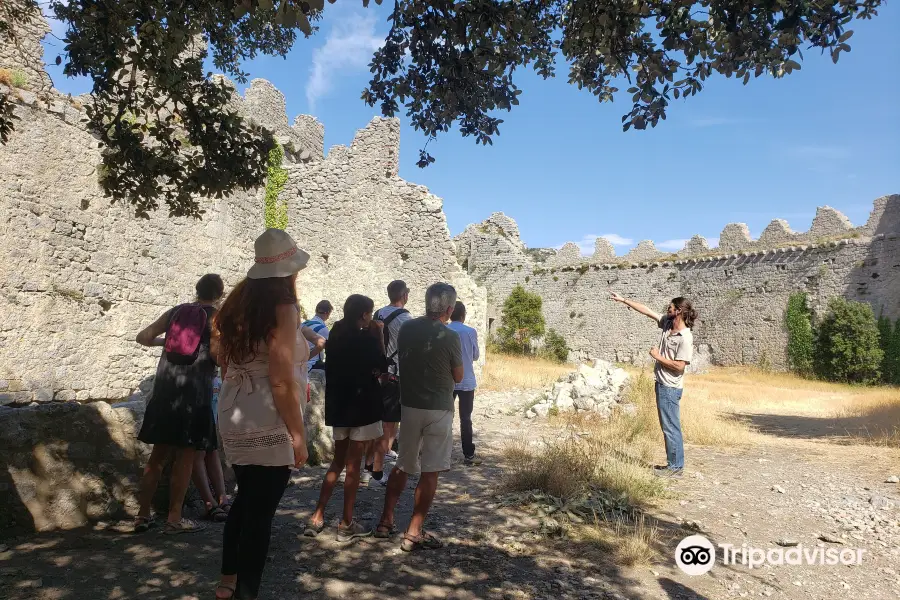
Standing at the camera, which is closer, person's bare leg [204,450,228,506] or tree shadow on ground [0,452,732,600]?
tree shadow on ground [0,452,732,600]

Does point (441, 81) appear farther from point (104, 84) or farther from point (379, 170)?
point (379, 170)

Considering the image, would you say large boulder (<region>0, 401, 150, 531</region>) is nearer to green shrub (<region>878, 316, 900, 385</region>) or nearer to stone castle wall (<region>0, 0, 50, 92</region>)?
stone castle wall (<region>0, 0, 50, 92</region>)

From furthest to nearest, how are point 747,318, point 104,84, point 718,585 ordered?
point 747,318, point 104,84, point 718,585

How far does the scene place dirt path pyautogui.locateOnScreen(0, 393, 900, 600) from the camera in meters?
3.16

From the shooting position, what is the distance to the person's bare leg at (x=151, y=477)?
12.5 ft

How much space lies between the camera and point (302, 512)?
4504mm

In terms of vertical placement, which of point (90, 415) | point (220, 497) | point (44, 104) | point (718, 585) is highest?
point (44, 104)

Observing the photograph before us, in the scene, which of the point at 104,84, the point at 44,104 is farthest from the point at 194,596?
the point at 44,104

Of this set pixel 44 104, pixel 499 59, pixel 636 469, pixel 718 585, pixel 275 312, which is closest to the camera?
pixel 275 312

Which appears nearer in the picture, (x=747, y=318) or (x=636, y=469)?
(x=636, y=469)

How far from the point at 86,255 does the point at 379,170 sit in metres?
7.38

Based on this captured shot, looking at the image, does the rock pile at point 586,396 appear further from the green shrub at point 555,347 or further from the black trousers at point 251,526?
the green shrub at point 555,347

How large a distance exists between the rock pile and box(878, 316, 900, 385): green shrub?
1535cm

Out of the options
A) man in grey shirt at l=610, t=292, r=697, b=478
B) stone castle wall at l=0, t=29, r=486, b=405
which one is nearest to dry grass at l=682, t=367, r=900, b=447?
man in grey shirt at l=610, t=292, r=697, b=478
